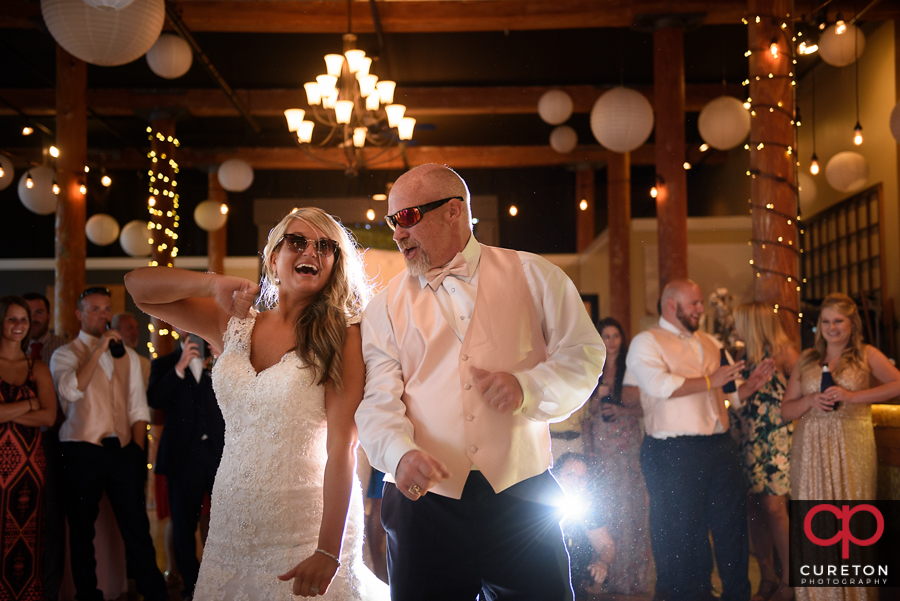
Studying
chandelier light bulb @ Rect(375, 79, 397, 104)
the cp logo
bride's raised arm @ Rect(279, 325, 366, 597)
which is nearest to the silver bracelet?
bride's raised arm @ Rect(279, 325, 366, 597)

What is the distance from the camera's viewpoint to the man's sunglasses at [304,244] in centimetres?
202

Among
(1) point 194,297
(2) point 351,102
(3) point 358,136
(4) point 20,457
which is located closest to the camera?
(1) point 194,297

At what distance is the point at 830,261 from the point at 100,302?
8.64m

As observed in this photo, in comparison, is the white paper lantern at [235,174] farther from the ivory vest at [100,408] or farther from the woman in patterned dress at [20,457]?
the woman in patterned dress at [20,457]

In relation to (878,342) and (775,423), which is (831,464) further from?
(878,342)

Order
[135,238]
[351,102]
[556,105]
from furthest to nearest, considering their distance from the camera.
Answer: [135,238] → [556,105] → [351,102]

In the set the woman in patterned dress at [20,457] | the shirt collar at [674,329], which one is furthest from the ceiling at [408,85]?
the woman in patterned dress at [20,457]

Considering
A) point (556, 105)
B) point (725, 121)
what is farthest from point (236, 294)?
A: point (556, 105)

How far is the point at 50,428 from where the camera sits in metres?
4.07

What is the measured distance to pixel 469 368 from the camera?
5.94ft

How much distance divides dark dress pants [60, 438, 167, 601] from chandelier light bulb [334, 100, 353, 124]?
265 centimetres

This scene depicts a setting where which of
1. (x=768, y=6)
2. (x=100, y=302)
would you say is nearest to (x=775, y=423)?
(x=768, y=6)

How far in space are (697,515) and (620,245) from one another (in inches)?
208

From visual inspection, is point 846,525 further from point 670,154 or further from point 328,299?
point 670,154
